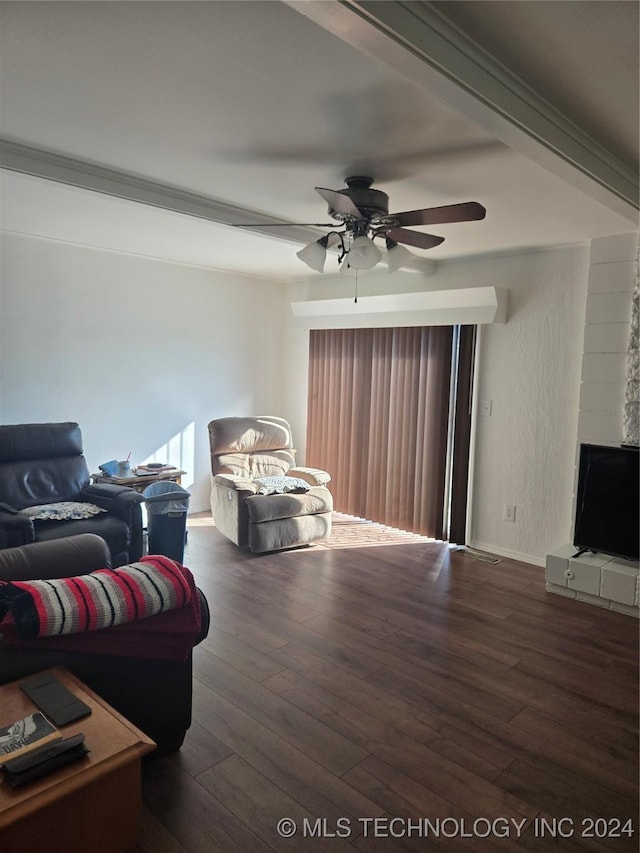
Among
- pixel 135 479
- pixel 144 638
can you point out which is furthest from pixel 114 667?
pixel 135 479

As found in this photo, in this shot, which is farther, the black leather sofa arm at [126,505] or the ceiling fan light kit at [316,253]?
the black leather sofa arm at [126,505]

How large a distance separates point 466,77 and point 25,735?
2221 mm

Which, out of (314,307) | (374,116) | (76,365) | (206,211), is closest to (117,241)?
(76,365)

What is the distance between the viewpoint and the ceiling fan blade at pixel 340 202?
2.46 m

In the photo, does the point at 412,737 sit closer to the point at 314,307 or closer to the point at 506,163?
the point at 506,163

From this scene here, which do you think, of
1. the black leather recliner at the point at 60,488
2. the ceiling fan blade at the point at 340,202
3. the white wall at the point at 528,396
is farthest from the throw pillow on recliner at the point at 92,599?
the white wall at the point at 528,396

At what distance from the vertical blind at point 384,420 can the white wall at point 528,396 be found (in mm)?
394

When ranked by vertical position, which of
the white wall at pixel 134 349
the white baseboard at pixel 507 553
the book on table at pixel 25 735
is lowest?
the white baseboard at pixel 507 553

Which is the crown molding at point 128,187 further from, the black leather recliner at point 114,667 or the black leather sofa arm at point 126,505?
the black leather sofa arm at point 126,505

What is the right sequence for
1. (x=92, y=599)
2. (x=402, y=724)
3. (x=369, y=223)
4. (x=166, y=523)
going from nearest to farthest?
(x=92, y=599)
(x=402, y=724)
(x=369, y=223)
(x=166, y=523)

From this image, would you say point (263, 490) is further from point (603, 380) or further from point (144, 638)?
point (144, 638)

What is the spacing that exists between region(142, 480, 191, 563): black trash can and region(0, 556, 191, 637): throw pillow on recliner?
7.54ft

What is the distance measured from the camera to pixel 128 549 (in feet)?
12.9

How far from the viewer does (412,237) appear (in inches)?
117
